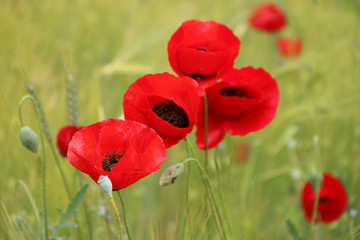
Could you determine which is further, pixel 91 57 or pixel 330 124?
pixel 91 57

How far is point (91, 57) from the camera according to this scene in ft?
4.12

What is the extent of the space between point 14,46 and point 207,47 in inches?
25.5

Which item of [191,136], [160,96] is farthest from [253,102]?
[191,136]

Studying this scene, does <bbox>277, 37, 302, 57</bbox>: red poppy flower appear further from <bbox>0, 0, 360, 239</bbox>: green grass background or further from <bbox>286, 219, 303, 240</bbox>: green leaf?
<bbox>286, 219, 303, 240</bbox>: green leaf

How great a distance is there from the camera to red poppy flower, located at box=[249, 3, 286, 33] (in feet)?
5.01

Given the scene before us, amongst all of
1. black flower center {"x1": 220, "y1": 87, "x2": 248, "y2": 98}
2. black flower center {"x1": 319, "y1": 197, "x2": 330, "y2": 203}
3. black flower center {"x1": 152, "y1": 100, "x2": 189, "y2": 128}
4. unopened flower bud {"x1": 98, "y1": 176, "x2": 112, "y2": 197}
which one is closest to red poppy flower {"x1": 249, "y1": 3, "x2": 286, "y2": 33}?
black flower center {"x1": 319, "y1": 197, "x2": 330, "y2": 203}

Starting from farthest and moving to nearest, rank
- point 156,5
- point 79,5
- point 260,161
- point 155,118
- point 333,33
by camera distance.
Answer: point 156,5 → point 333,33 → point 79,5 → point 260,161 → point 155,118

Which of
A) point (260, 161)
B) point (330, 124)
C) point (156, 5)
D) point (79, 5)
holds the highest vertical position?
point (79, 5)

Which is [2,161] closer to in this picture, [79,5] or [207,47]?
[207,47]

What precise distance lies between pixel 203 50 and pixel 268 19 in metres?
1.07

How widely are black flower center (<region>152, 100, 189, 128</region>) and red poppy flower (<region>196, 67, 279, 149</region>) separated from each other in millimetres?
29

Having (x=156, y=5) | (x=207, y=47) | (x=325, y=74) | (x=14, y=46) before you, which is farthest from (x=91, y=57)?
(x=207, y=47)

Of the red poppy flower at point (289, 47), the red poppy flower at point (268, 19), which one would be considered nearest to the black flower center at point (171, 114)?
the red poppy flower at point (289, 47)

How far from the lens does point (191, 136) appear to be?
109 cm
